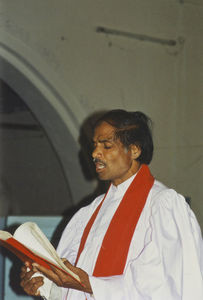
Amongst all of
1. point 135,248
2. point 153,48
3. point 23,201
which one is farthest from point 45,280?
point 23,201

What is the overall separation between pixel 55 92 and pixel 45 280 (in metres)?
2.70

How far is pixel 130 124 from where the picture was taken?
8.51 feet

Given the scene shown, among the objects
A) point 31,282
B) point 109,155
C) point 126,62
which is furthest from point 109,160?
point 126,62

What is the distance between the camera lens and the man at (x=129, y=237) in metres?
2.13

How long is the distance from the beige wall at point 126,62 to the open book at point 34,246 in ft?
9.14

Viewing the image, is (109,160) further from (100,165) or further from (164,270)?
(164,270)

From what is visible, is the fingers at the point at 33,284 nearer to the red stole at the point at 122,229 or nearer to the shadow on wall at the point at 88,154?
the red stole at the point at 122,229

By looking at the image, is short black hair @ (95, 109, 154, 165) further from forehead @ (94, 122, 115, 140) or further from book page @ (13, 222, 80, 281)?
book page @ (13, 222, 80, 281)

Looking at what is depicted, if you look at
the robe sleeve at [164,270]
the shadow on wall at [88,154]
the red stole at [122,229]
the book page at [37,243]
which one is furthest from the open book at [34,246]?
the shadow on wall at [88,154]

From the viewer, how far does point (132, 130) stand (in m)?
2.58

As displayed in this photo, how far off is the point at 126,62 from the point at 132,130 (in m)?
2.76

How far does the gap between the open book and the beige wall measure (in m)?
2.79

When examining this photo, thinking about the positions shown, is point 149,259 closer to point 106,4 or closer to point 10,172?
point 106,4

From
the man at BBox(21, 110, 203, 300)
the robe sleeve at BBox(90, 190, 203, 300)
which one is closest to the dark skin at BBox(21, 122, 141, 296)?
the man at BBox(21, 110, 203, 300)
